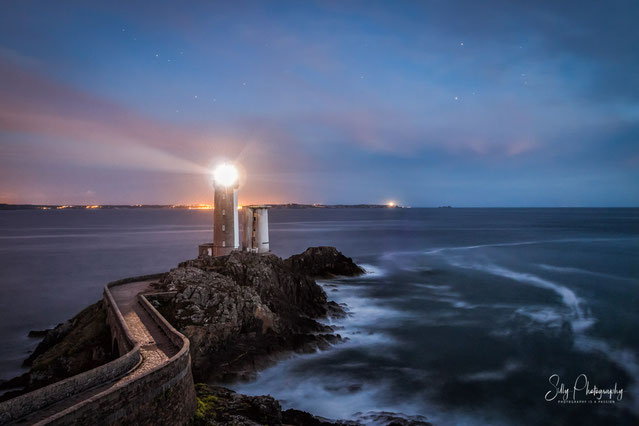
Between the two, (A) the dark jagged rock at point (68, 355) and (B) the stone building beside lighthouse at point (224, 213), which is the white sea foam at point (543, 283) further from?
(A) the dark jagged rock at point (68, 355)

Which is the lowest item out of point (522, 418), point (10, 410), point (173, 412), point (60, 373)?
point (522, 418)

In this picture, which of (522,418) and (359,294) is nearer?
(522,418)

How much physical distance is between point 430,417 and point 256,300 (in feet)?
32.1

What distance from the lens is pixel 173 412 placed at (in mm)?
11070

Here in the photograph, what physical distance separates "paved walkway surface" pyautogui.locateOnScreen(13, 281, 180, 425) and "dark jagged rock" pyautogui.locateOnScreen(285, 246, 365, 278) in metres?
16.5

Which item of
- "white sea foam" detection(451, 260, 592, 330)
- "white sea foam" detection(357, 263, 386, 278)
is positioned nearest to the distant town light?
"white sea foam" detection(357, 263, 386, 278)

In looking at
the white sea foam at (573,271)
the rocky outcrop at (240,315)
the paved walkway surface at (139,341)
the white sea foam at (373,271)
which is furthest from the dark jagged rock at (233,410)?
the white sea foam at (573,271)

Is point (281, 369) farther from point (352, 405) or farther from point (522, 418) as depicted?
point (522, 418)

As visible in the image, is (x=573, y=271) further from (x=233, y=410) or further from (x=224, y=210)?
(x=233, y=410)

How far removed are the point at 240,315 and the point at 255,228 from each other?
15.6m

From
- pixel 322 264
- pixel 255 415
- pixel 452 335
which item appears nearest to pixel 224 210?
pixel 322 264

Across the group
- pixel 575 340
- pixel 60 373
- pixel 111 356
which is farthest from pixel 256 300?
pixel 575 340
